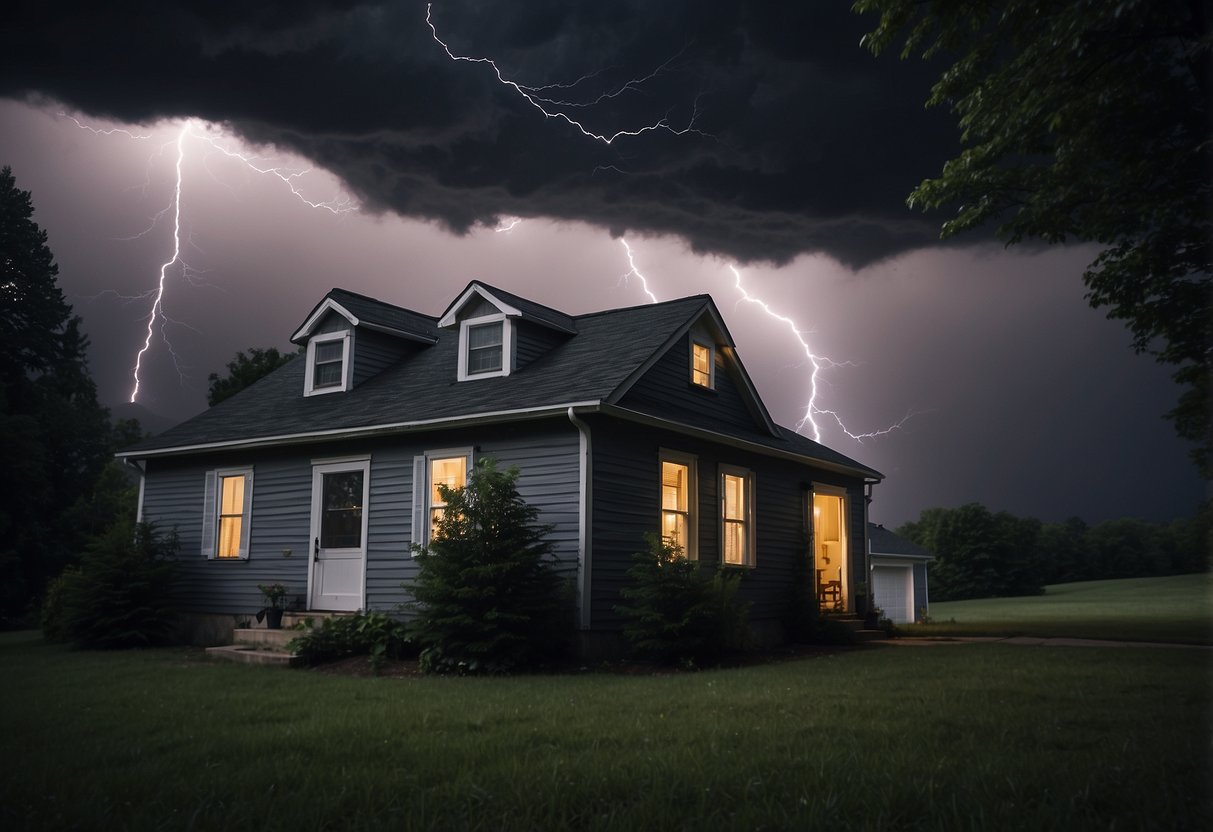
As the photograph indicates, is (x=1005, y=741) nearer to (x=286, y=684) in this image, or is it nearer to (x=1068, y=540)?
(x=286, y=684)

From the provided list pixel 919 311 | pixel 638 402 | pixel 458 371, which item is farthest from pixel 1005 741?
pixel 919 311

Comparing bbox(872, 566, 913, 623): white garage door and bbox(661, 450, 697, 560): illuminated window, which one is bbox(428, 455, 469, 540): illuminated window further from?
bbox(872, 566, 913, 623): white garage door

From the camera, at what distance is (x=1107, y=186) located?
11.7m

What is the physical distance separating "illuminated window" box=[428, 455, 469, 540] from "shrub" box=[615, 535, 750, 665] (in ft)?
10.9

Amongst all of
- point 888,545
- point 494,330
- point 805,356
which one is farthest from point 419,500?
point 888,545

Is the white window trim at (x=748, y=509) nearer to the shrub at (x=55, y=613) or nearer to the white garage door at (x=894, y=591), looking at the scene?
the shrub at (x=55, y=613)

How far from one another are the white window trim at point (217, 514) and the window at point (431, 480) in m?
4.10

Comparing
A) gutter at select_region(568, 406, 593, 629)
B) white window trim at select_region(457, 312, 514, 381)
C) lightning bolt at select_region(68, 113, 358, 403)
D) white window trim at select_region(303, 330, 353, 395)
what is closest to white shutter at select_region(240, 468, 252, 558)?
white window trim at select_region(303, 330, 353, 395)

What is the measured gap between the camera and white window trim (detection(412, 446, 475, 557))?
13844mm

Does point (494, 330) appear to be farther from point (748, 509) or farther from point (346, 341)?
point (748, 509)

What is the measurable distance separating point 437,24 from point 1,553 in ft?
81.5

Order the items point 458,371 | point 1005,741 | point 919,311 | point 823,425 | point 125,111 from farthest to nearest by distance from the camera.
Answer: point 919,311
point 823,425
point 125,111
point 458,371
point 1005,741

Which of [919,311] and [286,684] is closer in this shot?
[286,684]

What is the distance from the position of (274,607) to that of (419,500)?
3354mm
